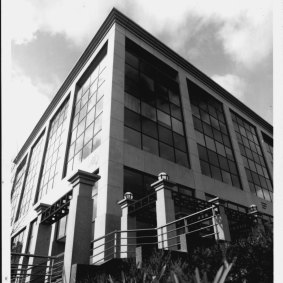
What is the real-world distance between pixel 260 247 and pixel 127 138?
1394 cm

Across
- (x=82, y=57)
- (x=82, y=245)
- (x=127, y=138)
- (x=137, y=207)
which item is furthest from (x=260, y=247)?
(x=82, y=57)

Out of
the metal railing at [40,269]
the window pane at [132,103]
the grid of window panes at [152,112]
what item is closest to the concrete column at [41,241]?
the metal railing at [40,269]

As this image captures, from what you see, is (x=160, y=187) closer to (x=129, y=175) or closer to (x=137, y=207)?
(x=137, y=207)

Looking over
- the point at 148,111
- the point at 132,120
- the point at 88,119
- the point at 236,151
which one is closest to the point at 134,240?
the point at 132,120

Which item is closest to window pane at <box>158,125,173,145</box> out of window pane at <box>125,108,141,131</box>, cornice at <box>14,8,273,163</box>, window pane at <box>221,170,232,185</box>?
window pane at <box>125,108,141,131</box>

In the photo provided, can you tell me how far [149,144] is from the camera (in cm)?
2038

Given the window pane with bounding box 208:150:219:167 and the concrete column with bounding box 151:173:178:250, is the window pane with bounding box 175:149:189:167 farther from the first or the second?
the concrete column with bounding box 151:173:178:250

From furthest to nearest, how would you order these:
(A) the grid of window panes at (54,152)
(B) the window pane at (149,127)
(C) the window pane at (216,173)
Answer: (A) the grid of window panes at (54,152), (C) the window pane at (216,173), (B) the window pane at (149,127)

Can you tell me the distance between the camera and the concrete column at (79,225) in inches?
400

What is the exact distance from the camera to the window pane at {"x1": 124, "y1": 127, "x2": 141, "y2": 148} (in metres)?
19.1

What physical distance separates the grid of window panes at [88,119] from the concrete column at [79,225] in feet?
24.3

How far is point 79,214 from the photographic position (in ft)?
36.5

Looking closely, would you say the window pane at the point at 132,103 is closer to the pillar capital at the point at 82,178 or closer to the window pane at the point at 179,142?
the window pane at the point at 179,142

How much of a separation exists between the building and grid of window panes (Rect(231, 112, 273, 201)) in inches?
7.4
